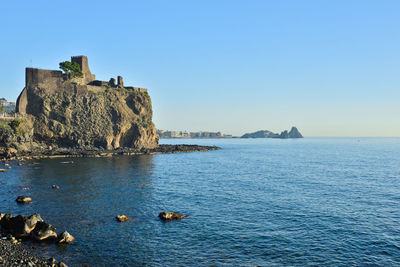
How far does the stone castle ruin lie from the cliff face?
417 millimetres

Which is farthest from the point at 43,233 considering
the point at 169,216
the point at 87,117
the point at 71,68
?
the point at 71,68

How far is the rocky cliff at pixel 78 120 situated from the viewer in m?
102

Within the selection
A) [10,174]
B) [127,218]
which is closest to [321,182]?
[127,218]

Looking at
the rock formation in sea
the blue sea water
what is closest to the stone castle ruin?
the rock formation in sea

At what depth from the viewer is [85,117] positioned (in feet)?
383

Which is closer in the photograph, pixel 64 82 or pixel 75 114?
pixel 75 114

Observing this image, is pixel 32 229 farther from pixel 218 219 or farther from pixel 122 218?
pixel 218 219

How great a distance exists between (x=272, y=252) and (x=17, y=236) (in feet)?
71.9

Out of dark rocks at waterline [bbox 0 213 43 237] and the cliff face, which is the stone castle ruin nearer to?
the cliff face

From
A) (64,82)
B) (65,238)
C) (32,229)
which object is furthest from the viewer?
(64,82)

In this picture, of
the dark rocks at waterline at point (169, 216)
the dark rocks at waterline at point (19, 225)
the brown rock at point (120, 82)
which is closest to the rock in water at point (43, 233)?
the dark rocks at waterline at point (19, 225)

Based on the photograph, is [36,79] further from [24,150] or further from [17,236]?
[17,236]

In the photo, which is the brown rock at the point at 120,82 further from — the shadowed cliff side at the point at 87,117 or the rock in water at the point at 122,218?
the rock in water at the point at 122,218

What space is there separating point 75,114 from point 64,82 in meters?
14.2
